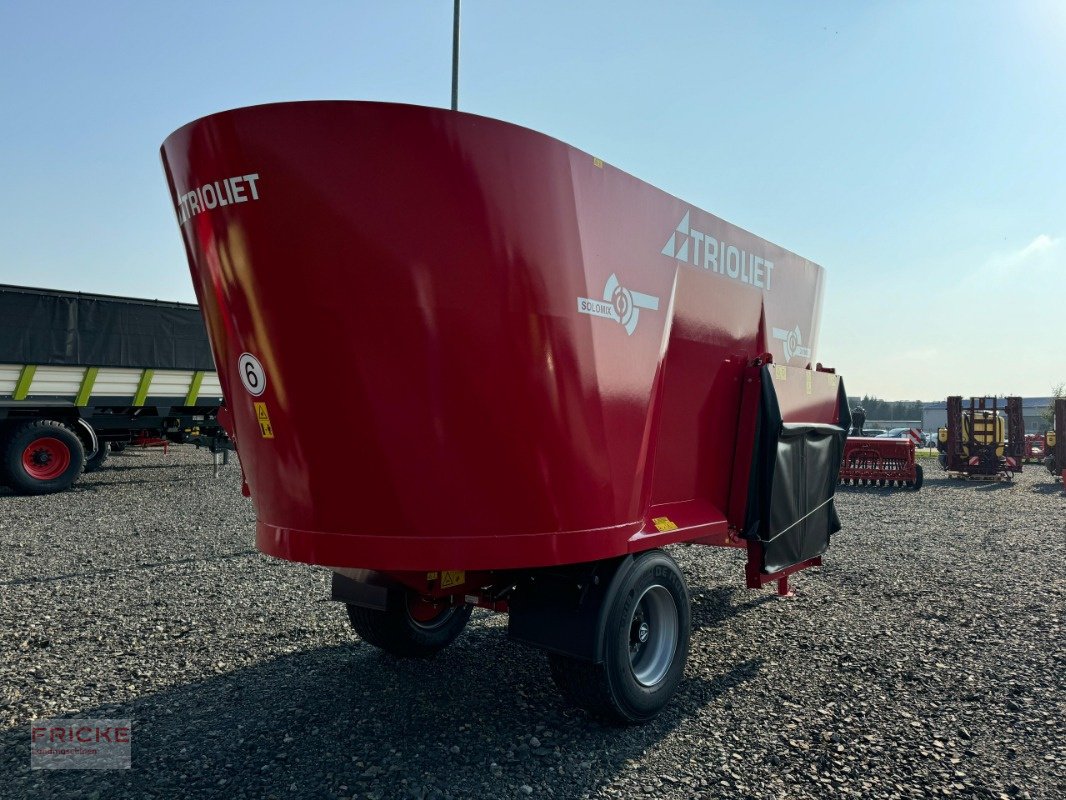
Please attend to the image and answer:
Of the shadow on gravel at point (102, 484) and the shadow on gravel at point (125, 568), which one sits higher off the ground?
the shadow on gravel at point (102, 484)

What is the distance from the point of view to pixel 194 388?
41.8 ft

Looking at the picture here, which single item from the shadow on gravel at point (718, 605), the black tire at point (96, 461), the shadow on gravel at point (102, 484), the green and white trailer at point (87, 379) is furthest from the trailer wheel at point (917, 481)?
the black tire at point (96, 461)

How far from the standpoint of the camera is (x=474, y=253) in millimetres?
2854

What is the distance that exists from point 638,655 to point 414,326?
6.80 feet

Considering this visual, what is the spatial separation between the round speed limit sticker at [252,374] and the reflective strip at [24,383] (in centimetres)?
994

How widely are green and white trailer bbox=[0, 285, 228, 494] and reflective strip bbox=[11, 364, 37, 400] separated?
12 millimetres

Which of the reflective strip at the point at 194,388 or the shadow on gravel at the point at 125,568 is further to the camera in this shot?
the reflective strip at the point at 194,388

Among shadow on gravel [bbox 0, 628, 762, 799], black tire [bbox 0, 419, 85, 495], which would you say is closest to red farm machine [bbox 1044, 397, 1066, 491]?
shadow on gravel [bbox 0, 628, 762, 799]

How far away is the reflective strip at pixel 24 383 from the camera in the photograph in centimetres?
1083

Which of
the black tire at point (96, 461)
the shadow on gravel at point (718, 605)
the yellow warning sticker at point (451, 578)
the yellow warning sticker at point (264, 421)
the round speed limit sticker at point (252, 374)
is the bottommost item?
the shadow on gravel at point (718, 605)

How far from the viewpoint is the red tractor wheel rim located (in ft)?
35.9

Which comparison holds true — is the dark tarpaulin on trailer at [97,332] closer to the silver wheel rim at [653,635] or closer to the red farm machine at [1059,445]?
the silver wheel rim at [653,635]

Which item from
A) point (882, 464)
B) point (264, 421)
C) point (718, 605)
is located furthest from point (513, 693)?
point (882, 464)

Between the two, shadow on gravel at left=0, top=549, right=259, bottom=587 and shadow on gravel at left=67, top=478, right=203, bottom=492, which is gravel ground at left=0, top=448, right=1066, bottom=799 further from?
shadow on gravel at left=67, top=478, right=203, bottom=492
